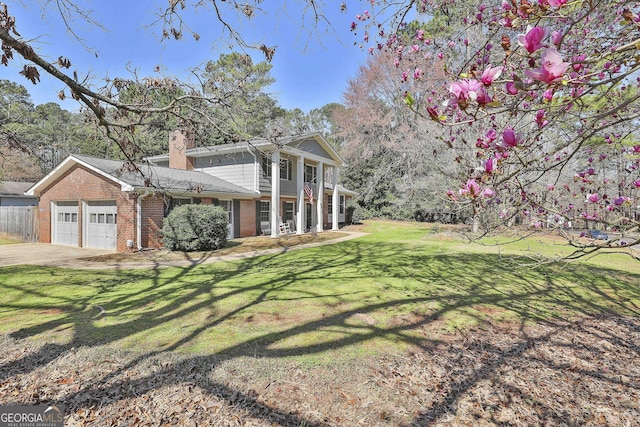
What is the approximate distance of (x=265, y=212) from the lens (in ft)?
61.1

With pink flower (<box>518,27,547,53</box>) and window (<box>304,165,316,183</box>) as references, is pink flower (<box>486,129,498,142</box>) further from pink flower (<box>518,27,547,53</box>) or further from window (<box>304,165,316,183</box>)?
window (<box>304,165,316,183</box>)

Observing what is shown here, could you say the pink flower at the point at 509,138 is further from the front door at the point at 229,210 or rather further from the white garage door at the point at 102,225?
the front door at the point at 229,210

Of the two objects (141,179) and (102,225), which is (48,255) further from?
(141,179)

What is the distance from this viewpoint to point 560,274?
9008 millimetres

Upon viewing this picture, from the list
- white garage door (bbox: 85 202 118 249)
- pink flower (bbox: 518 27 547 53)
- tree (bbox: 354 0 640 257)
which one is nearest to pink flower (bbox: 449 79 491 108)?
tree (bbox: 354 0 640 257)

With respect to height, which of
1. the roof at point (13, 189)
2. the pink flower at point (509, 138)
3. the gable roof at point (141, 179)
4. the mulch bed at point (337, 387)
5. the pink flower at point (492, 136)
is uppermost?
the roof at point (13, 189)

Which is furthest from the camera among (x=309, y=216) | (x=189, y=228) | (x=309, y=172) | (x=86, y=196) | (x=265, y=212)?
(x=309, y=216)

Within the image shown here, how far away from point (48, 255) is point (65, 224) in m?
3.90

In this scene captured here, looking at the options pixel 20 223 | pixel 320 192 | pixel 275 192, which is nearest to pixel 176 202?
pixel 275 192

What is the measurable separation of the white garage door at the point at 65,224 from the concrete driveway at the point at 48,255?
0.58 m

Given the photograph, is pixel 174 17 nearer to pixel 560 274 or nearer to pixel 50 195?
pixel 560 274

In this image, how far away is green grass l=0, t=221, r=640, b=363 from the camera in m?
4.30

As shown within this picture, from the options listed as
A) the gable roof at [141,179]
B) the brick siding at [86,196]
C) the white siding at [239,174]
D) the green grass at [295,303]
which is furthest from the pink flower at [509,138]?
the white siding at [239,174]

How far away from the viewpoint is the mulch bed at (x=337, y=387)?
9.11ft
